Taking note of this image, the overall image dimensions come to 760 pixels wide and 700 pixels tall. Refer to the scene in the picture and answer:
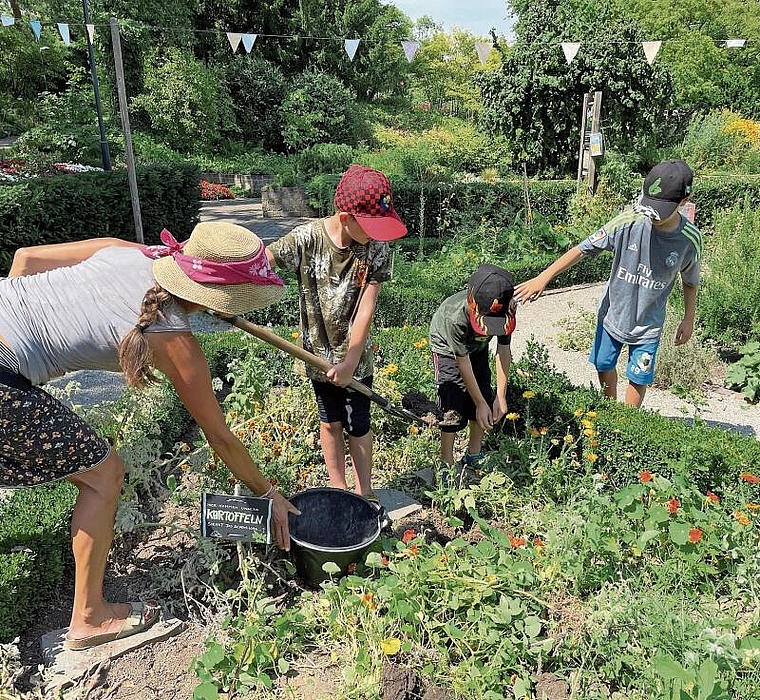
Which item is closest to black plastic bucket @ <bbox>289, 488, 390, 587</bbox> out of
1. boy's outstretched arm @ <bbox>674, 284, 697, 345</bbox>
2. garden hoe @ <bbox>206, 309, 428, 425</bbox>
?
garden hoe @ <bbox>206, 309, 428, 425</bbox>

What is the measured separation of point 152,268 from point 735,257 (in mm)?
5162

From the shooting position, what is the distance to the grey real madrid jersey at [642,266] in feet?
10.6

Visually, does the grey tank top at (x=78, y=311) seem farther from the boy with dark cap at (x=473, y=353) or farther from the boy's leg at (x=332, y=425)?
the boy with dark cap at (x=473, y=353)

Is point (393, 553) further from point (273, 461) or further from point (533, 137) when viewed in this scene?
point (533, 137)

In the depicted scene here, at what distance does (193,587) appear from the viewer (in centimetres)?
250

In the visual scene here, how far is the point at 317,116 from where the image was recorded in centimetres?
2144

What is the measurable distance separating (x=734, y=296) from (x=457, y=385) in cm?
333

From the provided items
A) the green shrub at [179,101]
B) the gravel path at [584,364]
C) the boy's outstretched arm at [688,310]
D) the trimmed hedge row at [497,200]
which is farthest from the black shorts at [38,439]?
the green shrub at [179,101]

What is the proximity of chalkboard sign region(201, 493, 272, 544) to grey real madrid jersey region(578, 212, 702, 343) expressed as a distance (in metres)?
2.16

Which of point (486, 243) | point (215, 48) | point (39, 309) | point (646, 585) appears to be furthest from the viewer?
point (215, 48)

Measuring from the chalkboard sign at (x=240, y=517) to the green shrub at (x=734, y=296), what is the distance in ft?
14.5

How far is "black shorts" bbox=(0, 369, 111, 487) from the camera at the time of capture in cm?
195

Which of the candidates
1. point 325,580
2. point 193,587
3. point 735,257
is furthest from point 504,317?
point 735,257

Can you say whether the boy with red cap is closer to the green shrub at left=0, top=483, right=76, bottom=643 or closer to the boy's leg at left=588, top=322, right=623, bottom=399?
the green shrub at left=0, top=483, right=76, bottom=643
